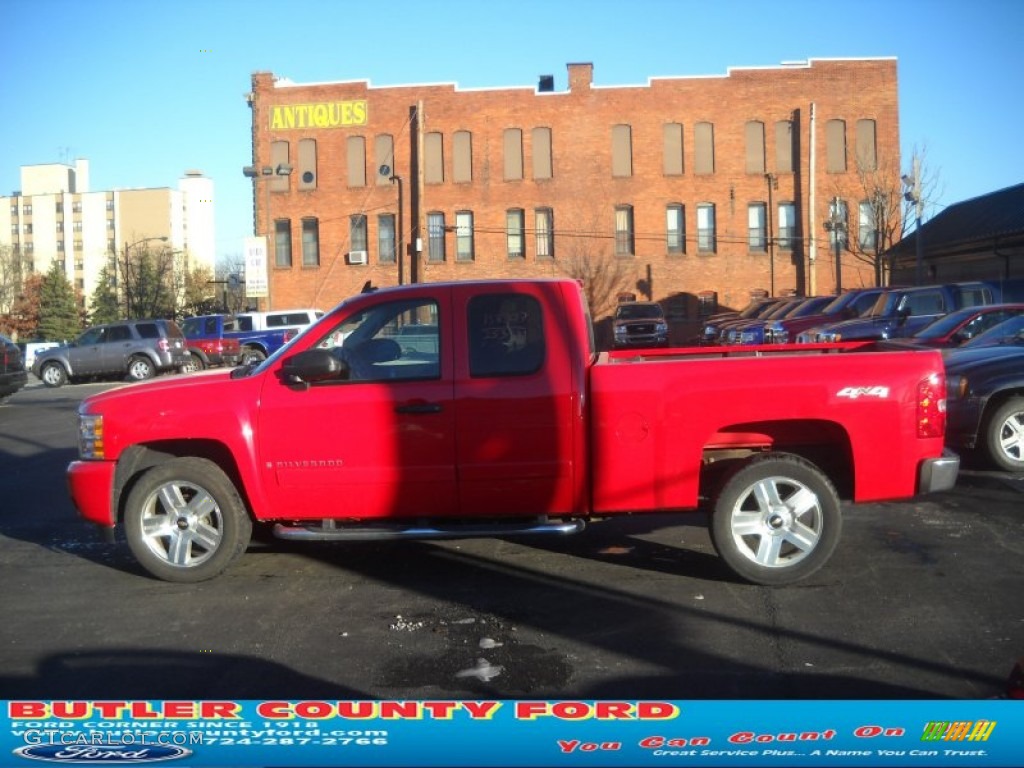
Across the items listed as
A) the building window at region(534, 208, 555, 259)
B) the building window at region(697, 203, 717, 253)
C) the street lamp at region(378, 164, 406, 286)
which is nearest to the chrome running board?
the street lamp at region(378, 164, 406, 286)

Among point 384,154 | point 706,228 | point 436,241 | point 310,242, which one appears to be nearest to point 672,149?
point 706,228

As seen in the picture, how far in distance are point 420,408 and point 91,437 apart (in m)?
2.21

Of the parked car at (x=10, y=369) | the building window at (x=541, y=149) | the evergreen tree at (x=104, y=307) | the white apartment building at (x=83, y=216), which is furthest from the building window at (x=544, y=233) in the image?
the white apartment building at (x=83, y=216)

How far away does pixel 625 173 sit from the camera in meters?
47.5

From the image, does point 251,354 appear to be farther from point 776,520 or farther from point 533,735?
point 533,735

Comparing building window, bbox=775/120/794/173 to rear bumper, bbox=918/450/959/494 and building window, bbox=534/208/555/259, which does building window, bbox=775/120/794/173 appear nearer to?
building window, bbox=534/208/555/259

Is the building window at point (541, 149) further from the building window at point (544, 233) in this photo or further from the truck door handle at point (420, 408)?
the truck door handle at point (420, 408)

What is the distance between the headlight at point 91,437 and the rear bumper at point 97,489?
0.08m

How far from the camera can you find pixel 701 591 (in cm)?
638

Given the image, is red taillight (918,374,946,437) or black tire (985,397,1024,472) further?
black tire (985,397,1024,472)

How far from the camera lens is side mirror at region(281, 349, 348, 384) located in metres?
6.41

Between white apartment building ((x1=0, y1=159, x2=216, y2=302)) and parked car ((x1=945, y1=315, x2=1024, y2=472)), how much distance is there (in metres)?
112

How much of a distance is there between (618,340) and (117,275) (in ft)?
160

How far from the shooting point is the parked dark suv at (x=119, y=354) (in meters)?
30.0
